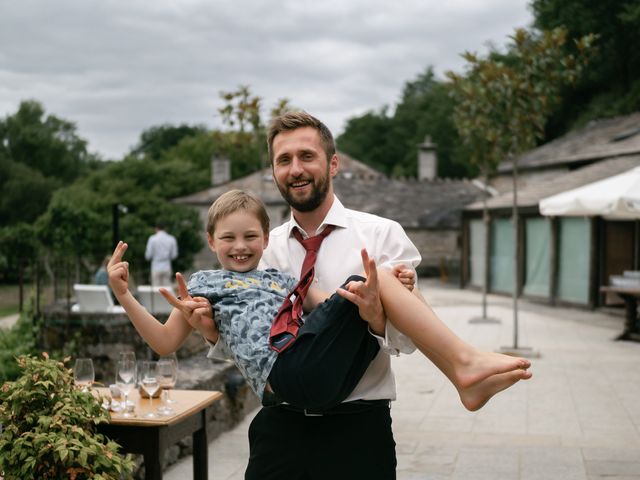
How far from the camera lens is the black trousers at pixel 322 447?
102 inches

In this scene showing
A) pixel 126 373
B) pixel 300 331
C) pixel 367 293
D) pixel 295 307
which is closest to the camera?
pixel 367 293

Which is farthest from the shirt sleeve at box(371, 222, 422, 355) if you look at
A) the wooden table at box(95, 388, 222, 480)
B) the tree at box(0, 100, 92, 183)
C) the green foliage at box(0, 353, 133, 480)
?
the tree at box(0, 100, 92, 183)

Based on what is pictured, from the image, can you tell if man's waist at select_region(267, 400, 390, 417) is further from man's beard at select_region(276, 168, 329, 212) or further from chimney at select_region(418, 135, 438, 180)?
chimney at select_region(418, 135, 438, 180)

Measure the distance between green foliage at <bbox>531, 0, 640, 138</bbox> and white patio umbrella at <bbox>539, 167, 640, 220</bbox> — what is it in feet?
75.2

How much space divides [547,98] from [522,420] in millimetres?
5671

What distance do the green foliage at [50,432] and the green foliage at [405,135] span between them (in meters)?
47.9

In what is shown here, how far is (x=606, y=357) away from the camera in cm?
1045

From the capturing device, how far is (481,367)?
2295 mm

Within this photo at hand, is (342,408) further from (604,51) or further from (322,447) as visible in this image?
(604,51)

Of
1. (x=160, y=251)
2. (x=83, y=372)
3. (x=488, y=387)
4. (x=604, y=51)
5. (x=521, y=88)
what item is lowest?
(x=83, y=372)

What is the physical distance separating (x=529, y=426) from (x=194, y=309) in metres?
5.06

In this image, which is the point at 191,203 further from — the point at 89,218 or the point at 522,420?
the point at 522,420

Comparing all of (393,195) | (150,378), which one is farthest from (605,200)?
(393,195)

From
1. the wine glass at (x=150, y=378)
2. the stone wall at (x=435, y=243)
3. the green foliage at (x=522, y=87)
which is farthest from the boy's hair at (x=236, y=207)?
the stone wall at (x=435, y=243)
